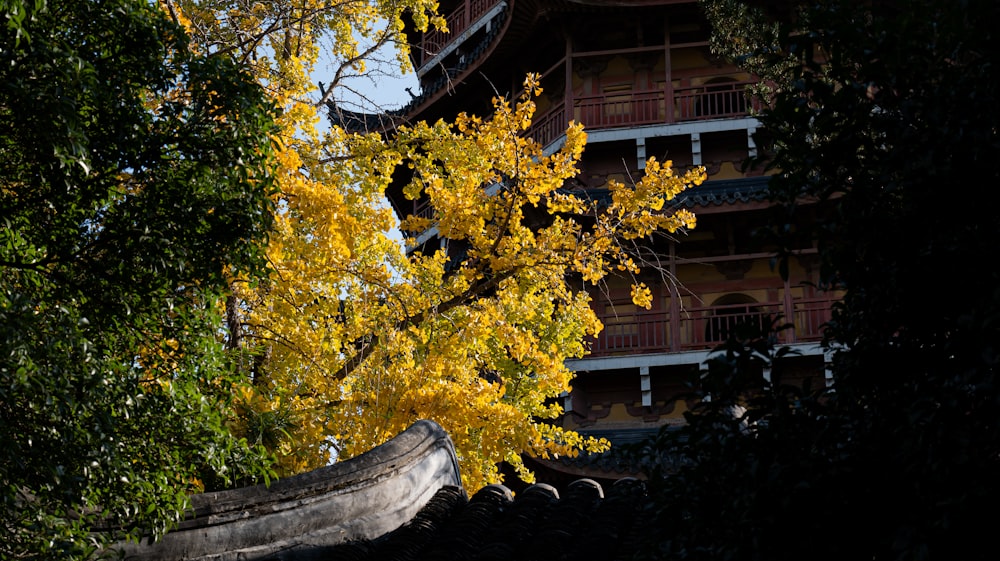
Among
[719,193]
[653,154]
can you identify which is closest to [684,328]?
[719,193]

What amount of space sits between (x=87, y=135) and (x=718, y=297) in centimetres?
1818

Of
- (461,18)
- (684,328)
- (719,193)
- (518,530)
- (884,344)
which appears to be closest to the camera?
(884,344)

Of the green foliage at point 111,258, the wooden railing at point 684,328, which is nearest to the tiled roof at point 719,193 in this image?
the wooden railing at point 684,328

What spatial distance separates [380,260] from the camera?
12.4m

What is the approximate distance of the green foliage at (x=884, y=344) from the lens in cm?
337

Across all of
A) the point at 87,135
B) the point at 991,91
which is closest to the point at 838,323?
the point at 991,91

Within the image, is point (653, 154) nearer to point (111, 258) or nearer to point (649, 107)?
point (649, 107)

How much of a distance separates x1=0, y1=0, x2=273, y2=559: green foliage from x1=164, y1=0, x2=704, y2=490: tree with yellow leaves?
3937 millimetres

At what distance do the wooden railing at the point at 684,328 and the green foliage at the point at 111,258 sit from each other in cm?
1593

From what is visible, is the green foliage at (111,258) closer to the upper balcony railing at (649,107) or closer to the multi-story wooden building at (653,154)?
the multi-story wooden building at (653,154)

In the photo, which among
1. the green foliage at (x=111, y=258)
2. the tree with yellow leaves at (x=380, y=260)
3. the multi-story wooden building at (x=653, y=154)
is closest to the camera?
the green foliage at (x=111, y=258)

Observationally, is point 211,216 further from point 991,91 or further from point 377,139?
point 377,139

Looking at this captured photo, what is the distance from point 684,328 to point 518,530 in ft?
54.2

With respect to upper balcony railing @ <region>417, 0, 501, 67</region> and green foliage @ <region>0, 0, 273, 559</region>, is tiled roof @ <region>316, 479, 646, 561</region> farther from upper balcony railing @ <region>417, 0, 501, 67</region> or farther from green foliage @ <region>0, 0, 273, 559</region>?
upper balcony railing @ <region>417, 0, 501, 67</region>
